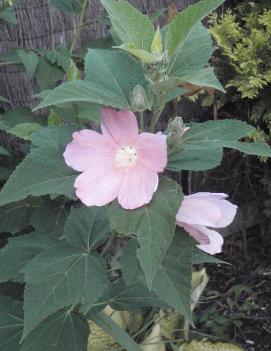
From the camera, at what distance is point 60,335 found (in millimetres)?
1264

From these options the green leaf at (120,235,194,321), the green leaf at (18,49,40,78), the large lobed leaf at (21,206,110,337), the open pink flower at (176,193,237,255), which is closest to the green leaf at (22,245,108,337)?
the large lobed leaf at (21,206,110,337)

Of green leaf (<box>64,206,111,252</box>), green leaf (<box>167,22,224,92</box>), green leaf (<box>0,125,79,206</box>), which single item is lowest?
green leaf (<box>64,206,111,252</box>)

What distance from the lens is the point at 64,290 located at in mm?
1082

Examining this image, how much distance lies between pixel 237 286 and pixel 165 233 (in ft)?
7.52

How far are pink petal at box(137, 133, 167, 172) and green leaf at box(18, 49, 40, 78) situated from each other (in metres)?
1.23

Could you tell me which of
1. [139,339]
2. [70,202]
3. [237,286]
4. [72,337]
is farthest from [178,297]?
[237,286]

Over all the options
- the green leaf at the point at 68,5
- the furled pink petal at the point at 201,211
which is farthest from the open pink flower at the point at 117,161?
the green leaf at the point at 68,5

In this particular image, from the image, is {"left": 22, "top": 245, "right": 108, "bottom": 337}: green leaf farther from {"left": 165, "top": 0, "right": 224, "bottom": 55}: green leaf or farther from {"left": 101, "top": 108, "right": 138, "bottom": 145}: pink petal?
{"left": 165, "top": 0, "right": 224, "bottom": 55}: green leaf

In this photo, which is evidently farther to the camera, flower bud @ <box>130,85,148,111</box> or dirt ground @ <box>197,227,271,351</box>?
dirt ground @ <box>197,227,271,351</box>

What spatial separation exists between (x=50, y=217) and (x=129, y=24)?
92cm

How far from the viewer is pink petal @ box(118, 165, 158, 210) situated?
911 millimetres

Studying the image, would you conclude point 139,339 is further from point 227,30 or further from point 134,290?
point 227,30

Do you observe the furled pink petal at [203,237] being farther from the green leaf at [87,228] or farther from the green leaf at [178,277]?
the green leaf at [87,228]

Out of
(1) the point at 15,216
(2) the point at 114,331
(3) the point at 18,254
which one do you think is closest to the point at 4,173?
(1) the point at 15,216
